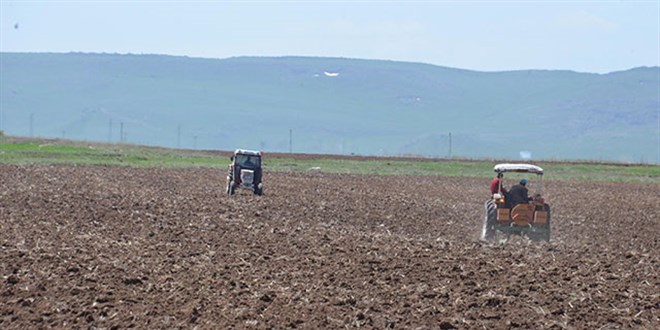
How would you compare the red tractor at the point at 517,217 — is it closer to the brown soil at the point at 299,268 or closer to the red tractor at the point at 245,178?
the brown soil at the point at 299,268

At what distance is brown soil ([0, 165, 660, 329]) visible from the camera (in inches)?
524

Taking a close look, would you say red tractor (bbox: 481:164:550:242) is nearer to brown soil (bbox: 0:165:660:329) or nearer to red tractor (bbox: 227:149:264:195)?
brown soil (bbox: 0:165:660:329)

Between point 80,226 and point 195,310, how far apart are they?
9.94m

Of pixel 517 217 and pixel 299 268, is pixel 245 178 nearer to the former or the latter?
pixel 517 217

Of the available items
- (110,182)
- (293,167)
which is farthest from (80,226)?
(293,167)

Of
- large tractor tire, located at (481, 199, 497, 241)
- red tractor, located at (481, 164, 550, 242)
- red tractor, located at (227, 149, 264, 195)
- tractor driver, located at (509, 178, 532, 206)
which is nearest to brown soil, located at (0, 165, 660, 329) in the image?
large tractor tire, located at (481, 199, 497, 241)

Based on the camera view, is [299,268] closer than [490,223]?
Yes

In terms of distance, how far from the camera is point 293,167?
64.7 meters

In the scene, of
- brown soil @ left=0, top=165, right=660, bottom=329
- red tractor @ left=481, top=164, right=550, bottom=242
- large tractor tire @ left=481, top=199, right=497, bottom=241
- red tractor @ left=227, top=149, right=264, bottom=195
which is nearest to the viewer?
brown soil @ left=0, top=165, right=660, bottom=329

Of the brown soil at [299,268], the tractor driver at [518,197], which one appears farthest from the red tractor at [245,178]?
the tractor driver at [518,197]

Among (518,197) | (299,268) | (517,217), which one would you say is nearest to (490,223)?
(517,217)

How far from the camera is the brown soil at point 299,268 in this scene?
13.3 metres

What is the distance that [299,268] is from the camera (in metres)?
17.0

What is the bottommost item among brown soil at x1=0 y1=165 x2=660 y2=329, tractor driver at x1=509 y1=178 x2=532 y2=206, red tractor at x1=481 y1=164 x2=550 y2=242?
brown soil at x1=0 y1=165 x2=660 y2=329
